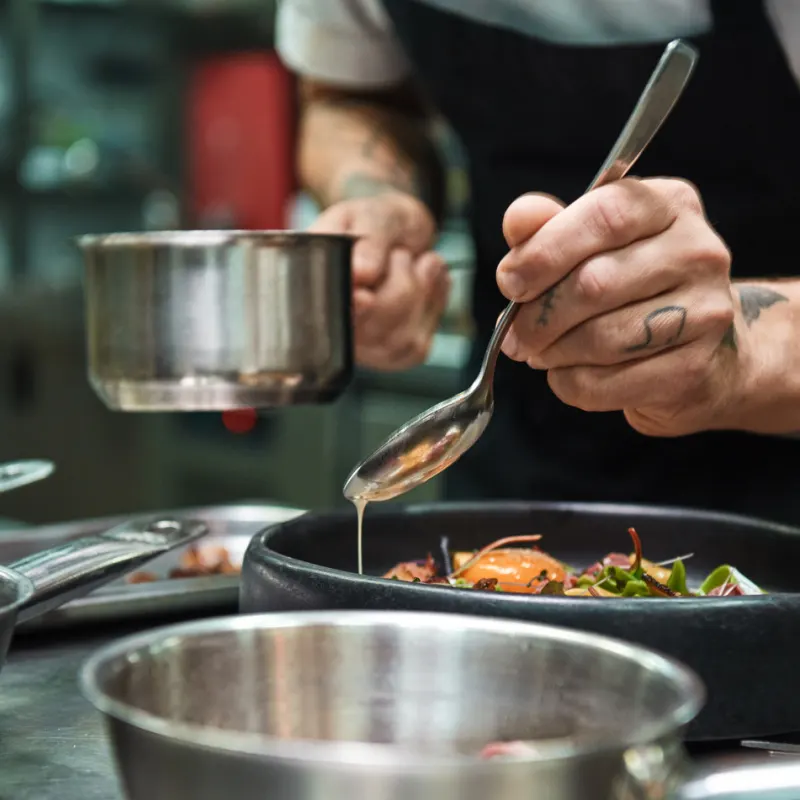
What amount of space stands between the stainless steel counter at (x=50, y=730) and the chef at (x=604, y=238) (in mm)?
434

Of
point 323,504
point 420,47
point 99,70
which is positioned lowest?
point 323,504

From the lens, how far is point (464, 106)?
5.83ft

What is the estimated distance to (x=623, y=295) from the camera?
0.94 metres

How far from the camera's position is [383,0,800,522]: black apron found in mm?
1544

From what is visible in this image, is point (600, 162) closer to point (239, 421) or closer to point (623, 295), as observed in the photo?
point (623, 295)

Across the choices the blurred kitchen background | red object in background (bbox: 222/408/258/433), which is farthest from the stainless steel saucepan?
red object in background (bbox: 222/408/258/433)

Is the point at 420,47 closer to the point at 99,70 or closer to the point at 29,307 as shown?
the point at 29,307

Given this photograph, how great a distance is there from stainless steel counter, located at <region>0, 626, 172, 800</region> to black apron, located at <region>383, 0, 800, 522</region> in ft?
2.75

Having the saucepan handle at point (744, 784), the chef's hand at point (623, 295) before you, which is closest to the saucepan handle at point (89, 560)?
the chef's hand at point (623, 295)

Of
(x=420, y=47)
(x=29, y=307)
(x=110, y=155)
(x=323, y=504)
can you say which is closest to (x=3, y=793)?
(x=420, y=47)

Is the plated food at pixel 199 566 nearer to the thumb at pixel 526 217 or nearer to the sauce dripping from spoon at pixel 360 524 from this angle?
the sauce dripping from spoon at pixel 360 524

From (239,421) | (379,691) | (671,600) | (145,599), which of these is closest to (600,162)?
(145,599)

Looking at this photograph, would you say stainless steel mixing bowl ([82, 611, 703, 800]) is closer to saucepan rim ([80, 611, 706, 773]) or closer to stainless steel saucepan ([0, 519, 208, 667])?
saucepan rim ([80, 611, 706, 773])

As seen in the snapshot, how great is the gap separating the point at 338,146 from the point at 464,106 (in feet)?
0.80
